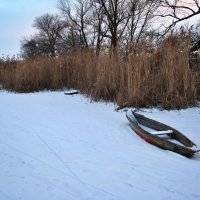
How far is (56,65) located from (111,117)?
518cm

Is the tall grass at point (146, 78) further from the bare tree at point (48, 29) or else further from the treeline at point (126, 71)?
the bare tree at point (48, 29)

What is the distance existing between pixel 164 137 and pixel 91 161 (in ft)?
4.23

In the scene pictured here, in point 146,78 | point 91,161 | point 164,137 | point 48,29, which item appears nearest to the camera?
point 91,161

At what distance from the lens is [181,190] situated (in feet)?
8.80

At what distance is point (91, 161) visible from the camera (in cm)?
338

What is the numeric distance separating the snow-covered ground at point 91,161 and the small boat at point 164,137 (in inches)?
3.1

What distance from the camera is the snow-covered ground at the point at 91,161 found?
8.75 ft

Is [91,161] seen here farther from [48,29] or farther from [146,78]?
[48,29]

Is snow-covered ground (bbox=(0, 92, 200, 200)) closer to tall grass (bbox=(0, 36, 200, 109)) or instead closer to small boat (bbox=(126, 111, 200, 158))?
small boat (bbox=(126, 111, 200, 158))

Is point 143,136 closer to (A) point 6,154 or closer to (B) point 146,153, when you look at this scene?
(B) point 146,153

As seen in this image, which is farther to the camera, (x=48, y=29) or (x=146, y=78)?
(x=48, y=29)

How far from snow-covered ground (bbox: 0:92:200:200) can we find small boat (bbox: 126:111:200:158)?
79 millimetres

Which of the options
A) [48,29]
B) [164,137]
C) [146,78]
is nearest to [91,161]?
[164,137]

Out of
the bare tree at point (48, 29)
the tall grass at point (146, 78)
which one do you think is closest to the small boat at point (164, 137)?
the tall grass at point (146, 78)
